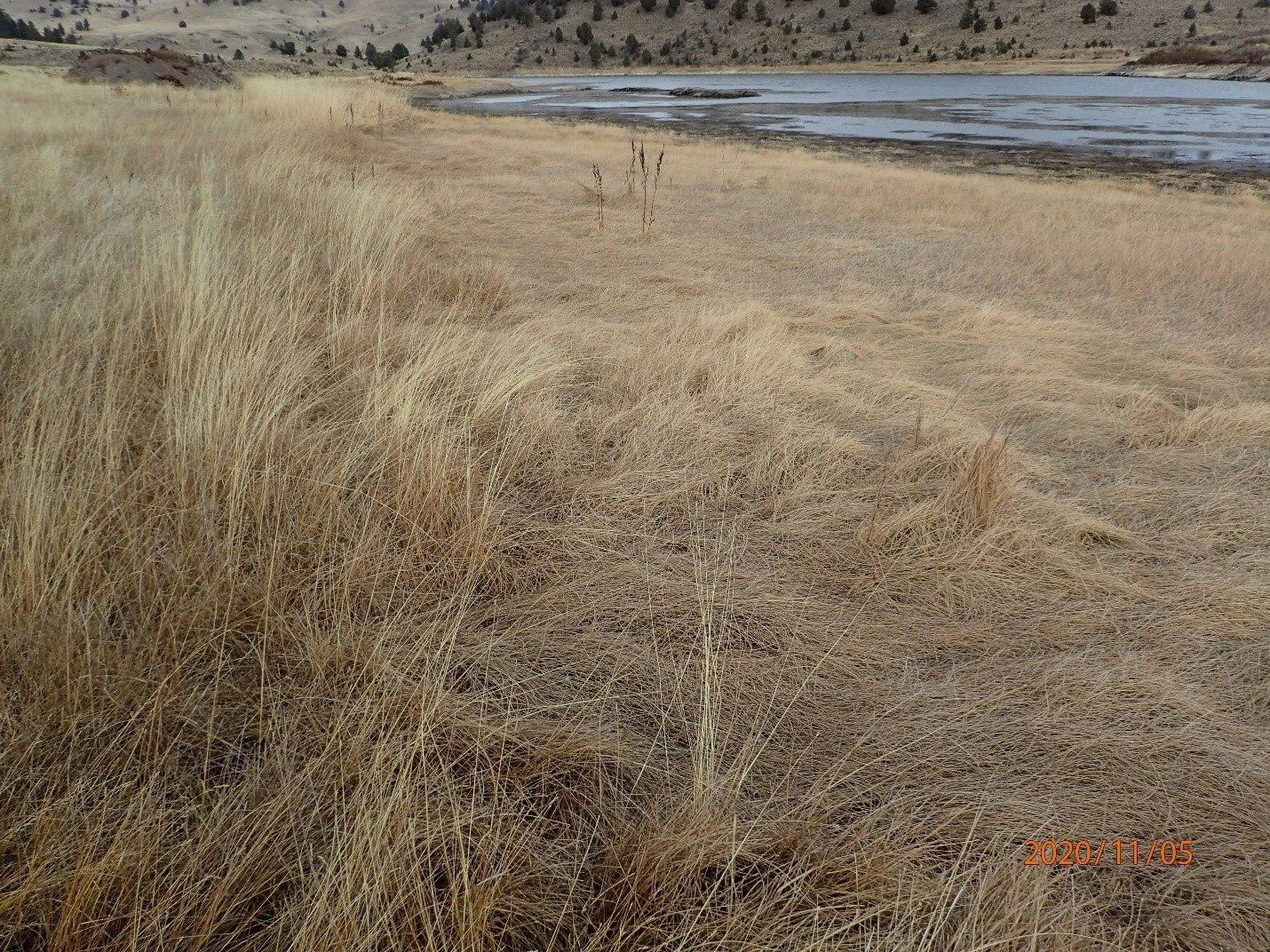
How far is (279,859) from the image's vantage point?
1.38m

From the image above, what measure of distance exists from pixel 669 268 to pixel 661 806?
6778 millimetres

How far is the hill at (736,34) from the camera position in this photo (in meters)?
53.7

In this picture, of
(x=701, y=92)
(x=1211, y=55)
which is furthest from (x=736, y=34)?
(x=1211, y=55)

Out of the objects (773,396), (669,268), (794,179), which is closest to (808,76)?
(794,179)

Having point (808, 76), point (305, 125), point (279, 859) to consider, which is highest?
point (808, 76)

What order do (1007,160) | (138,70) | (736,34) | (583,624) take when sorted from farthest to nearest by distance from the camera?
(736,34) → (138,70) → (1007,160) → (583,624)

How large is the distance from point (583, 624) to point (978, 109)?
38.5 metres

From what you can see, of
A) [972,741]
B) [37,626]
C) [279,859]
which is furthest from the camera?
[972,741]

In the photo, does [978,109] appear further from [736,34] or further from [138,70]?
[736,34]

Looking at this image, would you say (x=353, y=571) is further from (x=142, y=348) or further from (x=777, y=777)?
(x=142, y=348)

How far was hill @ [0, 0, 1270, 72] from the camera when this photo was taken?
5366 centimetres
